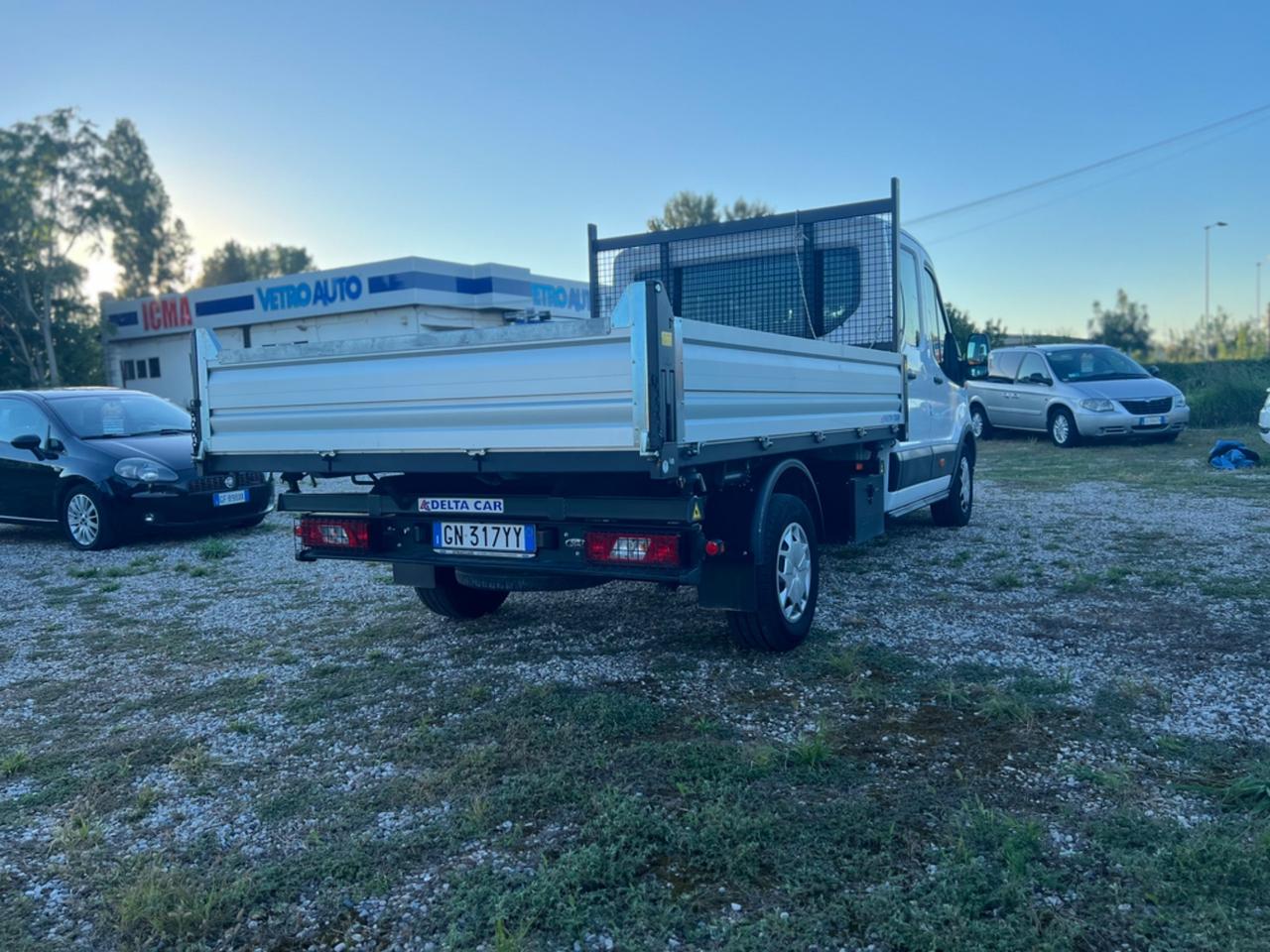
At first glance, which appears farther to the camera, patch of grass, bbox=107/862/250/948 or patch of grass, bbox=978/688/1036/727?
patch of grass, bbox=978/688/1036/727

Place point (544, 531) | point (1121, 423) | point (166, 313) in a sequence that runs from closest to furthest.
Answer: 1. point (544, 531)
2. point (1121, 423)
3. point (166, 313)

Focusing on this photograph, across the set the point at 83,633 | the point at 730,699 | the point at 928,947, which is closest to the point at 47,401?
the point at 83,633

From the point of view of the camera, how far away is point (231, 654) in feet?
18.5

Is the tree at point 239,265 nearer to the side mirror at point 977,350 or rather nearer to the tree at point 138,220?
the tree at point 138,220

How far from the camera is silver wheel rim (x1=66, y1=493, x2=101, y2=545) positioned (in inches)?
378

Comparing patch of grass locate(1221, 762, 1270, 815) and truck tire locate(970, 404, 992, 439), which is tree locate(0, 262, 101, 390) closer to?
truck tire locate(970, 404, 992, 439)

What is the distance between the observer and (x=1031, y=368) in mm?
18438

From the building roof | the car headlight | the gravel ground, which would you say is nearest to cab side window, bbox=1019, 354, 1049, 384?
the gravel ground

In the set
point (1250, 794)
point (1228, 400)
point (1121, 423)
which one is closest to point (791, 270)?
point (1250, 794)

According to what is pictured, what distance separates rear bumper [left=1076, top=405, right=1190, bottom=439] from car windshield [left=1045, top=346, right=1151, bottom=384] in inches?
40.5

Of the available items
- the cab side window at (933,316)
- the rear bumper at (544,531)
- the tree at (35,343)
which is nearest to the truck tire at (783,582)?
the rear bumper at (544,531)

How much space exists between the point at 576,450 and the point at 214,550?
609 centimetres

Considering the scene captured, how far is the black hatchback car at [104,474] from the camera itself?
31.1 ft

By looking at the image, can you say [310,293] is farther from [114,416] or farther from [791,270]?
[791,270]
